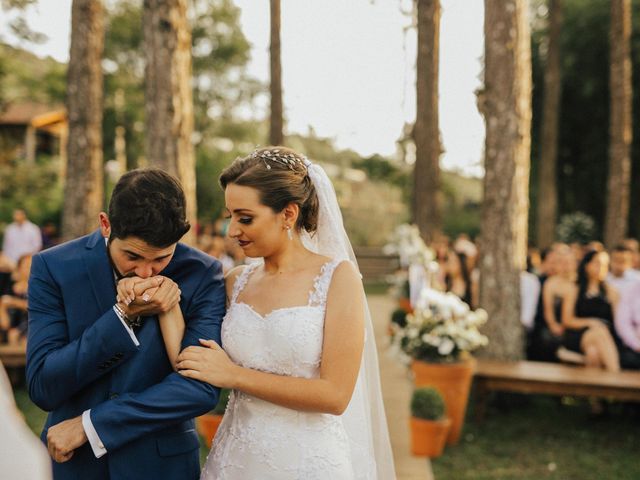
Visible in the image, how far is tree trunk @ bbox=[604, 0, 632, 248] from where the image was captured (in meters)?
13.9

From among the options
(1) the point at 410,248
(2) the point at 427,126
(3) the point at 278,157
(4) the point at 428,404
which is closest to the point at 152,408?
(3) the point at 278,157

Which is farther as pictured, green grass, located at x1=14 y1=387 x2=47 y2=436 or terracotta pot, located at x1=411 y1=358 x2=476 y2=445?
green grass, located at x1=14 y1=387 x2=47 y2=436

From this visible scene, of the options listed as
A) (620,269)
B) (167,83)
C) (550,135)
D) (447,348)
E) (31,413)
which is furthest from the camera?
(550,135)

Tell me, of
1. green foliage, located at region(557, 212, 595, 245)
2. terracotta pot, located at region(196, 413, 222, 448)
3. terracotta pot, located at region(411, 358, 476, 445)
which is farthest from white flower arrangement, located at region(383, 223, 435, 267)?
green foliage, located at region(557, 212, 595, 245)

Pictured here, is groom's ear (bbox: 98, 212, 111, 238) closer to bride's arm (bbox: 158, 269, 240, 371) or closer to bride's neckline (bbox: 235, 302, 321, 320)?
bride's arm (bbox: 158, 269, 240, 371)

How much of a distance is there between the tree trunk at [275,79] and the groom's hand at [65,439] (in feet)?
31.5

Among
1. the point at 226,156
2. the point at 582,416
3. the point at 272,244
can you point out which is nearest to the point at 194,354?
the point at 272,244

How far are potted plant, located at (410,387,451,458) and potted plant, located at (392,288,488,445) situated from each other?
34cm

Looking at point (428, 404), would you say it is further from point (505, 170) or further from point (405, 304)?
point (405, 304)

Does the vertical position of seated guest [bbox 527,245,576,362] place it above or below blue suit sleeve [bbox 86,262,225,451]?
below

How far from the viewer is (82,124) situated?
9.77 meters

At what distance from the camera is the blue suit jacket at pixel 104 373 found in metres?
2.16

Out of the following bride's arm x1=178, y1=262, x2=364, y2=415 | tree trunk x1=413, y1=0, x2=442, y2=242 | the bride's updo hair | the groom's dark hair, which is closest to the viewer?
the groom's dark hair

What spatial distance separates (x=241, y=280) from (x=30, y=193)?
26.4 metres
